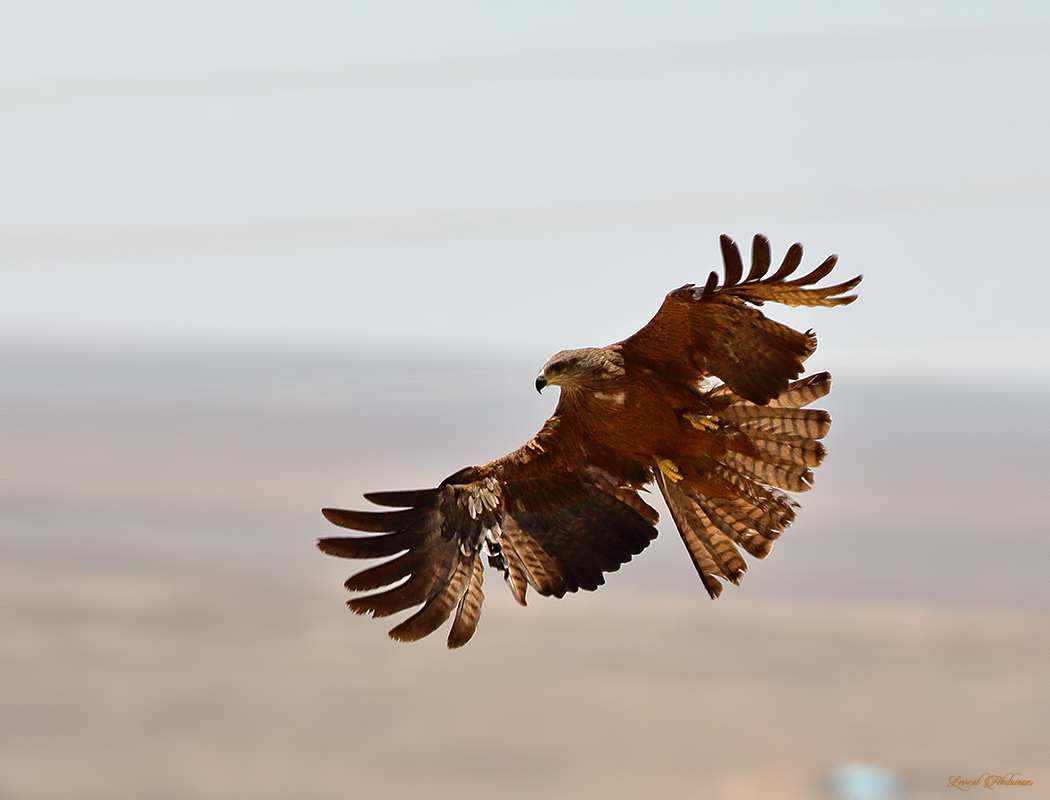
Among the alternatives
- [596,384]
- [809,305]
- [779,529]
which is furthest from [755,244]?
[779,529]

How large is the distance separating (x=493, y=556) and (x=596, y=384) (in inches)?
50.4

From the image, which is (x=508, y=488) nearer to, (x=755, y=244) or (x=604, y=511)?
(x=604, y=511)

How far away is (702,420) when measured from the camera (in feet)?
23.6

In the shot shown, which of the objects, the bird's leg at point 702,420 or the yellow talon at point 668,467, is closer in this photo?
the bird's leg at point 702,420

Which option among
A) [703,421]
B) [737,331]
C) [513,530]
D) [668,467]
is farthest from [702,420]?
[513,530]

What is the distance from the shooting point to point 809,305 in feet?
20.7

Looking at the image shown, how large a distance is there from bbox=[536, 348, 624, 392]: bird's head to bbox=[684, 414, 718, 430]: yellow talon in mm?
494

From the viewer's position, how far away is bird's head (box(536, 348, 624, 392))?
23.0ft

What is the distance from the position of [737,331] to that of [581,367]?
89 centimetres

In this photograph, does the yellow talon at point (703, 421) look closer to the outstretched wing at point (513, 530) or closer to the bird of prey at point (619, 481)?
the bird of prey at point (619, 481)

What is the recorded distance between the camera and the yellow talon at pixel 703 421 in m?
7.18

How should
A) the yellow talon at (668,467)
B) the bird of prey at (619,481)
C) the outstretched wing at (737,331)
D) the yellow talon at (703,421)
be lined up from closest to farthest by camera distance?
the outstretched wing at (737,331)
the bird of prey at (619,481)
the yellow talon at (703,421)
the yellow talon at (668,467)

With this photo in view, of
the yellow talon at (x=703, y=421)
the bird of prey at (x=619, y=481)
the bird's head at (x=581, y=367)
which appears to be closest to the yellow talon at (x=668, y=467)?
the bird of prey at (x=619, y=481)

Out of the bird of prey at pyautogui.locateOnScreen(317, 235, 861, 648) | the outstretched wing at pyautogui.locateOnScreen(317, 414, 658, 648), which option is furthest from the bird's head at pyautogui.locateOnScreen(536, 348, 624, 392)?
the outstretched wing at pyautogui.locateOnScreen(317, 414, 658, 648)
